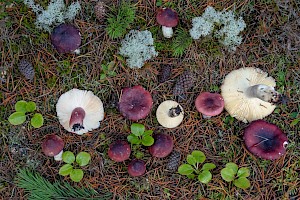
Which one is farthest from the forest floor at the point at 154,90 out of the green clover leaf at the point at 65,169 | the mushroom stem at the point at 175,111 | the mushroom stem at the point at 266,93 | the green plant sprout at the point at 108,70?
the mushroom stem at the point at 266,93

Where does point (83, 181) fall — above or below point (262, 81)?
below

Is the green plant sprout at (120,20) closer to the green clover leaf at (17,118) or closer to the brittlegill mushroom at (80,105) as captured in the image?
the brittlegill mushroom at (80,105)

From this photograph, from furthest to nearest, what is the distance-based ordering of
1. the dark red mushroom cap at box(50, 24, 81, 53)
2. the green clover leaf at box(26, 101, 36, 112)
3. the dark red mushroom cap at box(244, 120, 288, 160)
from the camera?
the green clover leaf at box(26, 101, 36, 112)
the dark red mushroom cap at box(244, 120, 288, 160)
the dark red mushroom cap at box(50, 24, 81, 53)

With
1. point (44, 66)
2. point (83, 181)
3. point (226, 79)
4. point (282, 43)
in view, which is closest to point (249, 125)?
point (226, 79)

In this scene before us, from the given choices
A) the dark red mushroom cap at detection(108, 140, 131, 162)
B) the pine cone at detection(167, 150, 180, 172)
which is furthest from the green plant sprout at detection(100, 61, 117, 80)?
the pine cone at detection(167, 150, 180, 172)

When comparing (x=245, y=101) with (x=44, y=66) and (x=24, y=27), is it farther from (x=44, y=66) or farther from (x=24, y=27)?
(x=24, y=27)

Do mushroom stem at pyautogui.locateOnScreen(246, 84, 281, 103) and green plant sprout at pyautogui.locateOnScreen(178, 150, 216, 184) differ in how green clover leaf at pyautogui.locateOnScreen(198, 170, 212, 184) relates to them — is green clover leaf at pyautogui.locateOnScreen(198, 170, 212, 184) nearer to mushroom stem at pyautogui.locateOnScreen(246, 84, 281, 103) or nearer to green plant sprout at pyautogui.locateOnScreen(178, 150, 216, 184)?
green plant sprout at pyautogui.locateOnScreen(178, 150, 216, 184)

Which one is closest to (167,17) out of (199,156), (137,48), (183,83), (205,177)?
(137,48)
